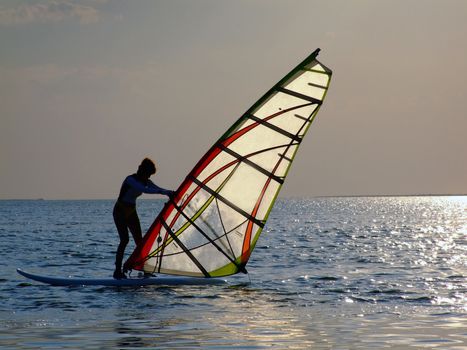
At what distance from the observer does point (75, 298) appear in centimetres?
1273

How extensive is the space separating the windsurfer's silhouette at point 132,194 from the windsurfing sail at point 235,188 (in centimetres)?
34

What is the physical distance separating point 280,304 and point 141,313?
6.79 feet

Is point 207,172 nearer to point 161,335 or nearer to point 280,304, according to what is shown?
point 280,304

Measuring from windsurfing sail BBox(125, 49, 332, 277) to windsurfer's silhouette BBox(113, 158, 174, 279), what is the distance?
13.6 inches

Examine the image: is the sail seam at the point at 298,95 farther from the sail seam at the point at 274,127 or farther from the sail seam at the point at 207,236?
the sail seam at the point at 207,236

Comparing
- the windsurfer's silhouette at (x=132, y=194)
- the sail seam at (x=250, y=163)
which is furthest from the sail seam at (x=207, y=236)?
the sail seam at (x=250, y=163)

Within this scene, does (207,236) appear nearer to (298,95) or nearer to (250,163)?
(250,163)

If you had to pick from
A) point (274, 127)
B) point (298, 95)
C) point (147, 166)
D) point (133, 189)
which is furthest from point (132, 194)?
point (298, 95)

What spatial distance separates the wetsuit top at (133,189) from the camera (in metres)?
12.9

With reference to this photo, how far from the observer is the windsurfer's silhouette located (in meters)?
13.1

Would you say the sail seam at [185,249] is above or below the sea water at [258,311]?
above

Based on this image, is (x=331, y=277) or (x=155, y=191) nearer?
(x=155, y=191)

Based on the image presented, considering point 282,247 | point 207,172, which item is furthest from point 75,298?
point 282,247

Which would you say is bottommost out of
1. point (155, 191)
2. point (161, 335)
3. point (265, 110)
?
point (161, 335)
